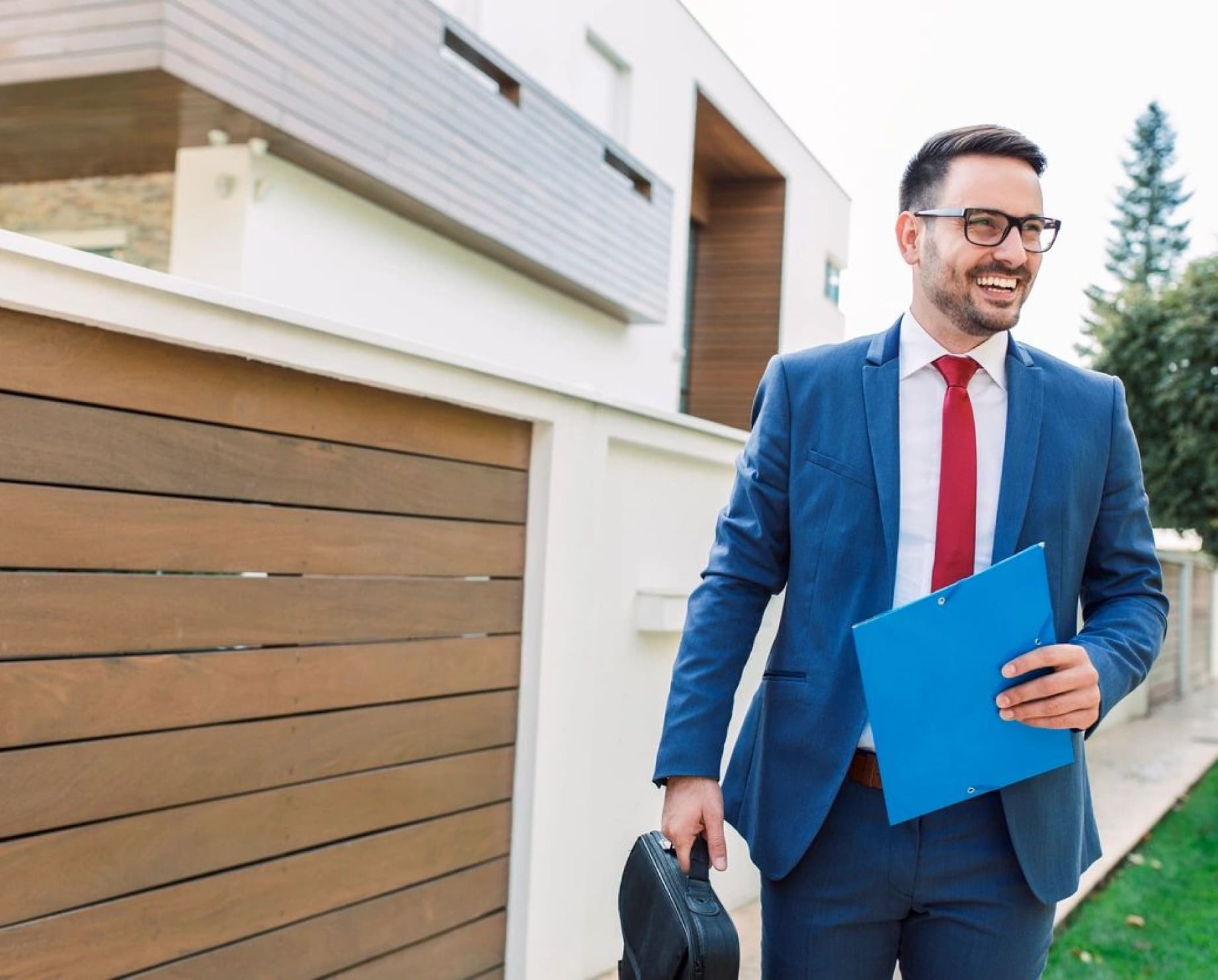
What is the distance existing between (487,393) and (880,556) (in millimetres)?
1424

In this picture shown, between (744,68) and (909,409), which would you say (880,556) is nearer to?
(909,409)

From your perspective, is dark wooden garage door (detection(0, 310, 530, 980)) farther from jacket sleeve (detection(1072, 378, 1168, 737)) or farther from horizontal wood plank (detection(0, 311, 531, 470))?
jacket sleeve (detection(1072, 378, 1168, 737))

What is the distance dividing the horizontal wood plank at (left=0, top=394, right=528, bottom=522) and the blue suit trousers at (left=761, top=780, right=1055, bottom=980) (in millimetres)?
1304

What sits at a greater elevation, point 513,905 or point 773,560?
point 773,560

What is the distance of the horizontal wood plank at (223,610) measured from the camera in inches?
79.0

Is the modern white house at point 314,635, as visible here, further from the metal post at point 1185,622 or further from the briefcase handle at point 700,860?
the metal post at point 1185,622

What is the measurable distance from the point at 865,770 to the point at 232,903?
1.31 metres

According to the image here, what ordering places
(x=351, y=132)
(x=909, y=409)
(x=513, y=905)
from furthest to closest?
(x=351, y=132) < (x=513, y=905) < (x=909, y=409)

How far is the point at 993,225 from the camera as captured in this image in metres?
1.88

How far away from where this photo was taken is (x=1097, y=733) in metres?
11.0

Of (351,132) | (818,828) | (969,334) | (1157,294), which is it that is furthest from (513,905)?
(1157,294)

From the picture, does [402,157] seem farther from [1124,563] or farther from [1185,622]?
[1185,622]

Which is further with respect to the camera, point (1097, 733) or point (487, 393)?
point (1097, 733)

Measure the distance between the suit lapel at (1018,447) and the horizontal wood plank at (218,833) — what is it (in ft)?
5.07
